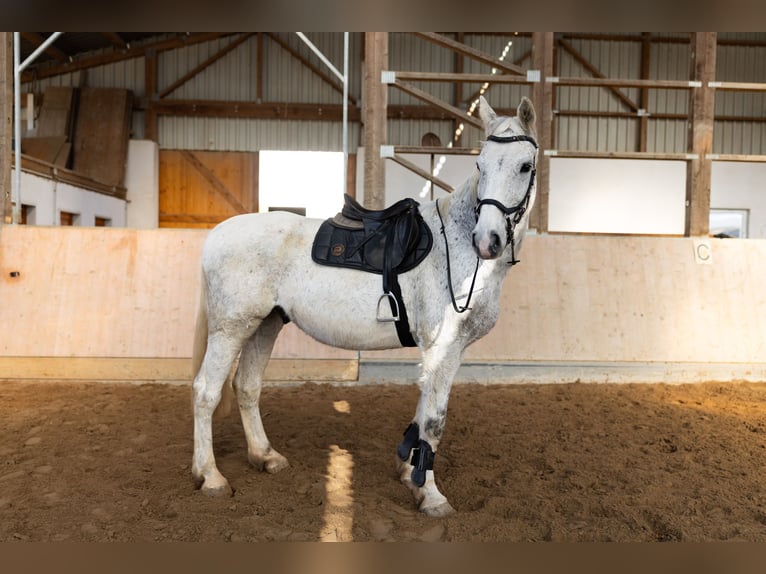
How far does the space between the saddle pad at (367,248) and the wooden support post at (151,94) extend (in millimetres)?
13990

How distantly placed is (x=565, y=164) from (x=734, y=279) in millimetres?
9888

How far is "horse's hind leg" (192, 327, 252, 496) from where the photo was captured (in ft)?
9.98

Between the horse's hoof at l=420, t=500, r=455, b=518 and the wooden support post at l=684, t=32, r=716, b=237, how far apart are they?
4.74m

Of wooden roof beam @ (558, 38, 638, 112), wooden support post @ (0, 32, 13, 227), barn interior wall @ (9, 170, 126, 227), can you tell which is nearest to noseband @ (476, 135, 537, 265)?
wooden support post @ (0, 32, 13, 227)

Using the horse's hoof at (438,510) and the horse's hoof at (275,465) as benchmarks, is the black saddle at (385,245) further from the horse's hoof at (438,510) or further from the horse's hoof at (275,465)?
the horse's hoof at (275,465)

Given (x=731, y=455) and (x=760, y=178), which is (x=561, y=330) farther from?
(x=760, y=178)

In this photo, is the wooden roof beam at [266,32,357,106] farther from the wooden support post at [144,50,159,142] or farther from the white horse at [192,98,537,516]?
the white horse at [192,98,537,516]

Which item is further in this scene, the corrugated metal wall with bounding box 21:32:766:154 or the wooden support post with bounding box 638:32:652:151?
the corrugated metal wall with bounding box 21:32:766:154

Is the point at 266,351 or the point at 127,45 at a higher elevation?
the point at 127,45

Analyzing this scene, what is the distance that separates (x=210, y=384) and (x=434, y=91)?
45.4 ft

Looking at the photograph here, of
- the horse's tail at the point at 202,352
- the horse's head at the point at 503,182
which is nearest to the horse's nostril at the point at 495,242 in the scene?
the horse's head at the point at 503,182

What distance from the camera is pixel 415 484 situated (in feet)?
9.34

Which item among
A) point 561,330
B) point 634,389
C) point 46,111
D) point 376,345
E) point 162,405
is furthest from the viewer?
point 46,111

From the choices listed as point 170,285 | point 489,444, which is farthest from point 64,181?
point 489,444
